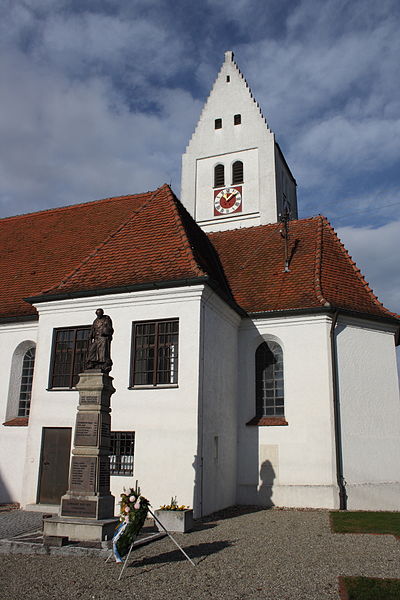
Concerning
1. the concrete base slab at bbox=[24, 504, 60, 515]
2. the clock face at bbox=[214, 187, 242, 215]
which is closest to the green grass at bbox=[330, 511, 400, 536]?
the concrete base slab at bbox=[24, 504, 60, 515]

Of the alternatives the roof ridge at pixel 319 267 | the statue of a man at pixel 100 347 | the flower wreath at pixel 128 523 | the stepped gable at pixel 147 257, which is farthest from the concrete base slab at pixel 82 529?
the roof ridge at pixel 319 267

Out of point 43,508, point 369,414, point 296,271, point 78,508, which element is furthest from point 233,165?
point 78,508

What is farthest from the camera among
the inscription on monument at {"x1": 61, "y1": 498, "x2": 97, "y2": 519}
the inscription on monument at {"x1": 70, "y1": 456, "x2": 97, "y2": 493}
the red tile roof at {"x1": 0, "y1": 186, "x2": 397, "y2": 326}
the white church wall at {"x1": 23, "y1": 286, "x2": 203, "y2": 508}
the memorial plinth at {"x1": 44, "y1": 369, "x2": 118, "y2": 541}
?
the red tile roof at {"x1": 0, "y1": 186, "x2": 397, "y2": 326}

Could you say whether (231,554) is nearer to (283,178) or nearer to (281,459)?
(281,459)

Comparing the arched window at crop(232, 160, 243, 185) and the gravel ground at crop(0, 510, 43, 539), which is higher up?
the arched window at crop(232, 160, 243, 185)

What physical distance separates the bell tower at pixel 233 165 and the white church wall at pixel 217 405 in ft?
44.0

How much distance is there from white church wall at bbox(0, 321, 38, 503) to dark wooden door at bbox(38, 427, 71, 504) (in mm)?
1434

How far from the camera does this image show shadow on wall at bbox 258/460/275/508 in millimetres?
14883

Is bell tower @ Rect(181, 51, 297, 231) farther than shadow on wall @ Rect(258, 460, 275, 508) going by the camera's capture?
Yes

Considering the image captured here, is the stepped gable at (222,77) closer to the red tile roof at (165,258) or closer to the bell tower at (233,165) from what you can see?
the bell tower at (233,165)

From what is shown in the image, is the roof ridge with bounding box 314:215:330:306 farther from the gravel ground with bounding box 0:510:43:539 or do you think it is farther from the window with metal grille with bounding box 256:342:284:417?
the gravel ground with bounding box 0:510:43:539

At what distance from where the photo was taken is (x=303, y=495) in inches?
566

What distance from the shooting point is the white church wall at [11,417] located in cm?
1521

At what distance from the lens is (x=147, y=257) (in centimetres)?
1527
